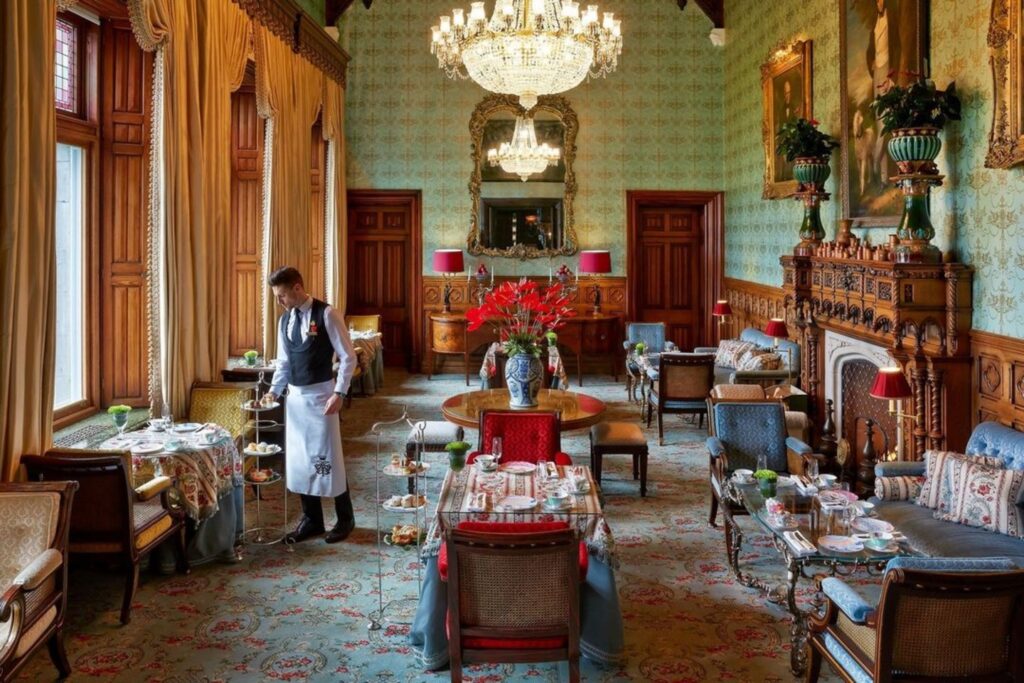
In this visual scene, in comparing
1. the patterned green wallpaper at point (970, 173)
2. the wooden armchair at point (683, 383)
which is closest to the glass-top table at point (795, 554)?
the patterned green wallpaper at point (970, 173)

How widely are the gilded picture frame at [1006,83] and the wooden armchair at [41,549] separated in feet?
17.8

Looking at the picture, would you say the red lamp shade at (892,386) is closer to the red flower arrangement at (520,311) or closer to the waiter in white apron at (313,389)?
the red flower arrangement at (520,311)

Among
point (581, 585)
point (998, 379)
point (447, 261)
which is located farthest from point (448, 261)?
point (581, 585)

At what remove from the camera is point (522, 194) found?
548 inches

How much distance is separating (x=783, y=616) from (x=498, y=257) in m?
9.58

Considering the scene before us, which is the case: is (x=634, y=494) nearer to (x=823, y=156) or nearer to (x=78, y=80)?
(x=823, y=156)

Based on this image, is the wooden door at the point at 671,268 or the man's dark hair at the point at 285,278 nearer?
the man's dark hair at the point at 285,278

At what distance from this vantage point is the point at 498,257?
45.9 feet

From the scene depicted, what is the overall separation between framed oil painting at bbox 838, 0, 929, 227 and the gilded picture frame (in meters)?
0.96

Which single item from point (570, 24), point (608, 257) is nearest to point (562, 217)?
point (608, 257)

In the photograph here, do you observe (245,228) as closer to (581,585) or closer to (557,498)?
(557,498)

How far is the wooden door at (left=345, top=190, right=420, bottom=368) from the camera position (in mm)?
14086

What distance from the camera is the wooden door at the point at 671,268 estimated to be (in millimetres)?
14172

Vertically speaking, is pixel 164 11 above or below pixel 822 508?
above
